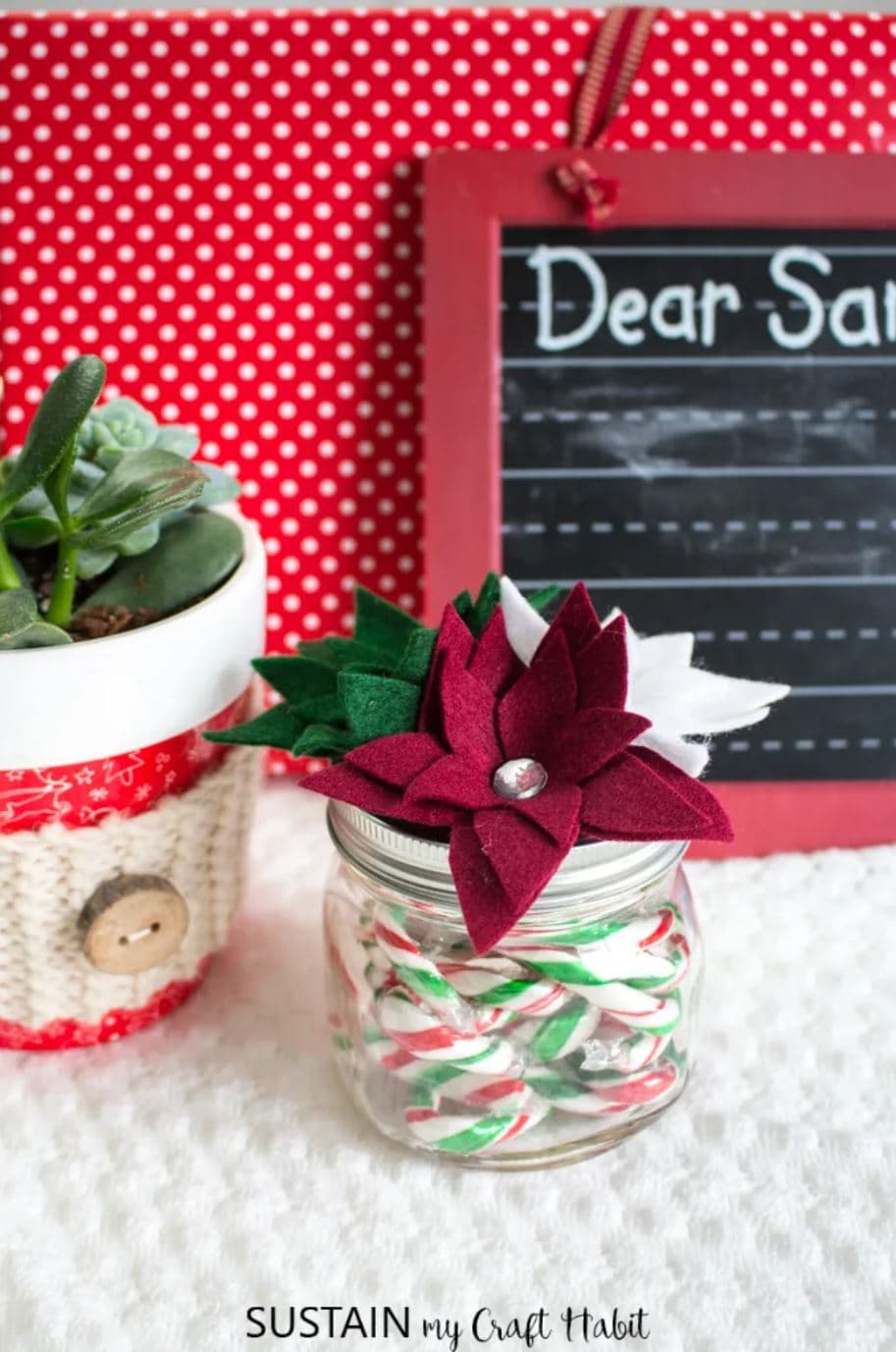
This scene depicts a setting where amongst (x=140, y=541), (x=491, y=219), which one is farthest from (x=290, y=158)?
(x=140, y=541)

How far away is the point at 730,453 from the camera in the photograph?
66 cm

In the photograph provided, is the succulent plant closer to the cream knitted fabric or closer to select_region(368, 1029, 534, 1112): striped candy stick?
the cream knitted fabric

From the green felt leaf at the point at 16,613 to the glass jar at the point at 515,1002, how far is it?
13 centimetres

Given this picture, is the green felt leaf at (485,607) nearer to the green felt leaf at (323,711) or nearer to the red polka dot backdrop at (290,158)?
the green felt leaf at (323,711)

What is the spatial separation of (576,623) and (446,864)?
0.32 feet

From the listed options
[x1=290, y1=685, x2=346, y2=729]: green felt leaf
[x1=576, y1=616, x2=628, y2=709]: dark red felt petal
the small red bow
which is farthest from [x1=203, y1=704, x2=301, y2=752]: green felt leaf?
the small red bow

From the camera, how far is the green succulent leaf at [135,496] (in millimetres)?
466

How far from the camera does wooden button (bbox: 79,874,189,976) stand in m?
0.48

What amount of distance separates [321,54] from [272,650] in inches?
12.7

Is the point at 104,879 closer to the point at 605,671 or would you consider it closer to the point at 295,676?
the point at 295,676

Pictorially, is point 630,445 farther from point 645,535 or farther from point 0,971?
point 0,971

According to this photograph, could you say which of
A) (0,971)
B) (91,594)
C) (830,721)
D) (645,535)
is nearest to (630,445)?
(645,535)

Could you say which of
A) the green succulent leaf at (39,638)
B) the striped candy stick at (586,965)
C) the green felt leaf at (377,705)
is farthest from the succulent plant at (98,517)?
the striped candy stick at (586,965)

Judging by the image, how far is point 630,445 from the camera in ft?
2.17
